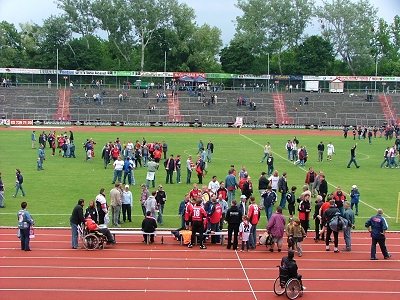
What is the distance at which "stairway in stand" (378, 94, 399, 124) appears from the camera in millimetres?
74375

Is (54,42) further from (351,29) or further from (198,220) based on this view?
(198,220)

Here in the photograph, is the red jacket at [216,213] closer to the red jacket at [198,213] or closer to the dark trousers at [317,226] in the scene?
the red jacket at [198,213]

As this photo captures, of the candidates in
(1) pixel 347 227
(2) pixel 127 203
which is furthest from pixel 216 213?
(2) pixel 127 203

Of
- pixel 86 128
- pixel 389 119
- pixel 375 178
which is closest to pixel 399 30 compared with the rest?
pixel 389 119

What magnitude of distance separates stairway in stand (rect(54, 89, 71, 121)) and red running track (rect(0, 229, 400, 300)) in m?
51.8

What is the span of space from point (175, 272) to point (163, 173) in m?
17.5

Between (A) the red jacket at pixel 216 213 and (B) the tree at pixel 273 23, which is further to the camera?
(B) the tree at pixel 273 23

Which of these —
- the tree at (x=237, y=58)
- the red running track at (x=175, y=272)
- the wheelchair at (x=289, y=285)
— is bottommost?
the red running track at (x=175, y=272)

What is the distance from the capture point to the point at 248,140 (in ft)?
176

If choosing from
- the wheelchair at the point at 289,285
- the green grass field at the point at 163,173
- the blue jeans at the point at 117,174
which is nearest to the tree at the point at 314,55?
the green grass field at the point at 163,173

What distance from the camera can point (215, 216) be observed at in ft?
61.8

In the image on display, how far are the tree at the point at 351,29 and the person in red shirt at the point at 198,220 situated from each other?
84816 mm

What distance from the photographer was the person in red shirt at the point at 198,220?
18.2 m

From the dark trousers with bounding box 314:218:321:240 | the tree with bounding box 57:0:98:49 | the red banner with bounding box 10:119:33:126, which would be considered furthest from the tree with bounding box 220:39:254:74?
the dark trousers with bounding box 314:218:321:240
